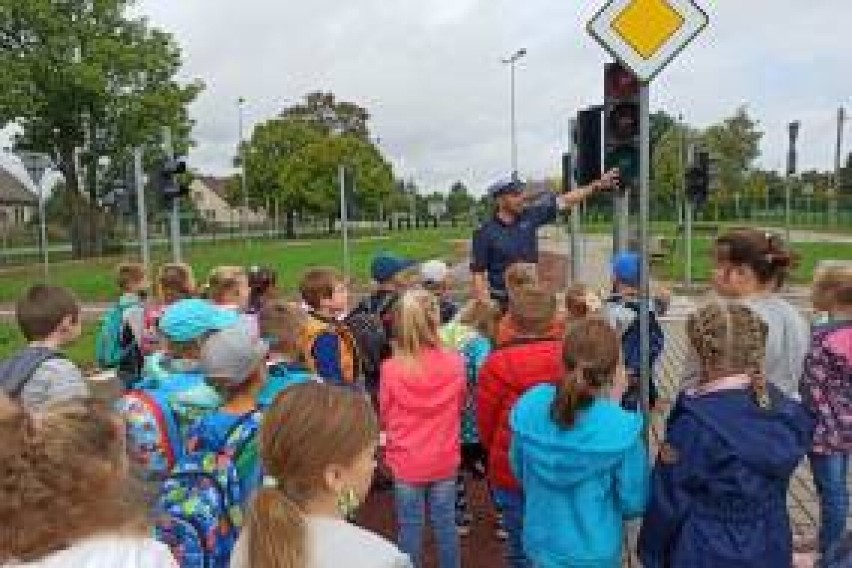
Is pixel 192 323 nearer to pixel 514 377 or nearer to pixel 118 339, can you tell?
pixel 514 377

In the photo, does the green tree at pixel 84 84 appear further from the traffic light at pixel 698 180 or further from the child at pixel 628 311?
the child at pixel 628 311

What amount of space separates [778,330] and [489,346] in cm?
215

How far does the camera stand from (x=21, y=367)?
4609 millimetres

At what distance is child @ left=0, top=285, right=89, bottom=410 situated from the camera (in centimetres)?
454

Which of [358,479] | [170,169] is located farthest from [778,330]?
[170,169]

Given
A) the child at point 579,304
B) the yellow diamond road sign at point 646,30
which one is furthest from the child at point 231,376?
the child at point 579,304

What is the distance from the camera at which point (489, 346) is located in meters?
6.42

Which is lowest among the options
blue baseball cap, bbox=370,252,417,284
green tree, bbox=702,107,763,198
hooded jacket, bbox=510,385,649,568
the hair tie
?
hooded jacket, bbox=510,385,649,568

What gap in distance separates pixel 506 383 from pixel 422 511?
899 mm

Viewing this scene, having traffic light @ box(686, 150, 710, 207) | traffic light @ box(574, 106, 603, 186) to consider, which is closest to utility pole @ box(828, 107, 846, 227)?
traffic light @ box(686, 150, 710, 207)

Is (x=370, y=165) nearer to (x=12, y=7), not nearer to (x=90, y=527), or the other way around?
(x=12, y=7)

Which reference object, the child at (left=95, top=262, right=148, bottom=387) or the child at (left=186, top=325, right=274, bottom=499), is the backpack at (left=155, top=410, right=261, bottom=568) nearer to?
the child at (left=186, top=325, right=274, bottom=499)

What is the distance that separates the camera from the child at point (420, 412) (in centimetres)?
504

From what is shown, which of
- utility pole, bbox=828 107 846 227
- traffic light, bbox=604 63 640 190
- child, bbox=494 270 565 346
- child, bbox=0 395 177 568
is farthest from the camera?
utility pole, bbox=828 107 846 227
